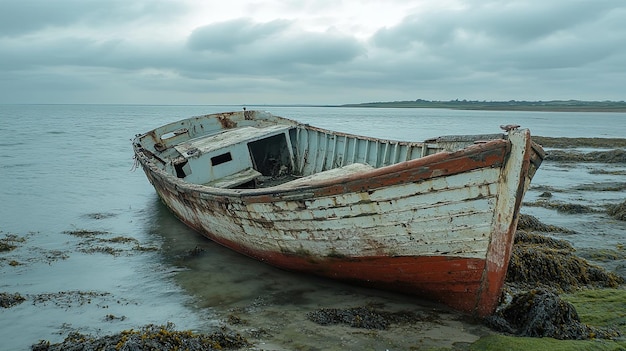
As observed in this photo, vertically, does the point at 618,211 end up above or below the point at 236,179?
below

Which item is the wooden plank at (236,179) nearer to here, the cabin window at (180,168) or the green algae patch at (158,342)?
the cabin window at (180,168)

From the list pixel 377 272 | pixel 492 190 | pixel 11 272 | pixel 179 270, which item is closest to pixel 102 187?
pixel 11 272

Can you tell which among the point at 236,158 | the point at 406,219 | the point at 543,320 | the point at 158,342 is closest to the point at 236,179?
the point at 236,158

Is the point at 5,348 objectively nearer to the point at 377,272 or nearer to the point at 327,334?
the point at 327,334

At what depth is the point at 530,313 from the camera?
5.23m

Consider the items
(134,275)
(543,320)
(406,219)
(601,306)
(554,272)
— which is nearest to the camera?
(543,320)

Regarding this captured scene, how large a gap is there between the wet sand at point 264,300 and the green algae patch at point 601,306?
0.14 metres

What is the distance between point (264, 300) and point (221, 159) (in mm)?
5525

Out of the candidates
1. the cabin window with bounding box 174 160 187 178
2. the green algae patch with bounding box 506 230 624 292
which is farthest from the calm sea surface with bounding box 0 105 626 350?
the green algae patch with bounding box 506 230 624 292

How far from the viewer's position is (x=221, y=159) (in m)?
11.4

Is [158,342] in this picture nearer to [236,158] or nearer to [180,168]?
[180,168]

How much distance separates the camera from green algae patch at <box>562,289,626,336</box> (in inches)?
211

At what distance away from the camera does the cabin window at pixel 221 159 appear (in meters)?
11.3

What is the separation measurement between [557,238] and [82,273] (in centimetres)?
904
